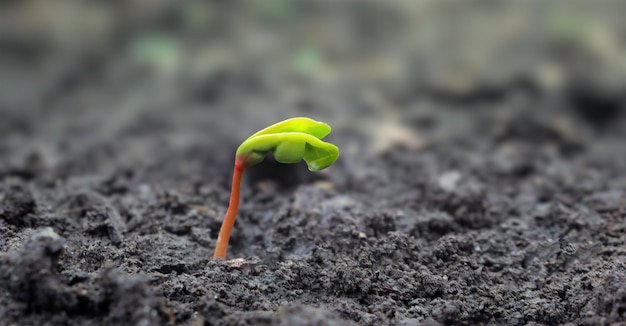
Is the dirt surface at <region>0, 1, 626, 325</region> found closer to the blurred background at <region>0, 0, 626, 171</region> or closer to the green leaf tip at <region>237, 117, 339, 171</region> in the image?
the blurred background at <region>0, 0, 626, 171</region>

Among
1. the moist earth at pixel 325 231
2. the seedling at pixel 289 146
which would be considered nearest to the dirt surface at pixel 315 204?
the moist earth at pixel 325 231

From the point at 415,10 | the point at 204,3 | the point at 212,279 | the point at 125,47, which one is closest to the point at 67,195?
the point at 212,279

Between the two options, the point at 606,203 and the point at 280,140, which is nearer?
the point at 280,140

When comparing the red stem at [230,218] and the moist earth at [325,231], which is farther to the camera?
the red stem at [230,218]

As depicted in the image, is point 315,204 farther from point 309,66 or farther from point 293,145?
point 309,66

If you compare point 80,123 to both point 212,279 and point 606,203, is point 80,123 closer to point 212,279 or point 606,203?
point 212,279

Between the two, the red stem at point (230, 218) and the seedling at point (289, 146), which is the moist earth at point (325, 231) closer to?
the red stem at point (230, 218)
